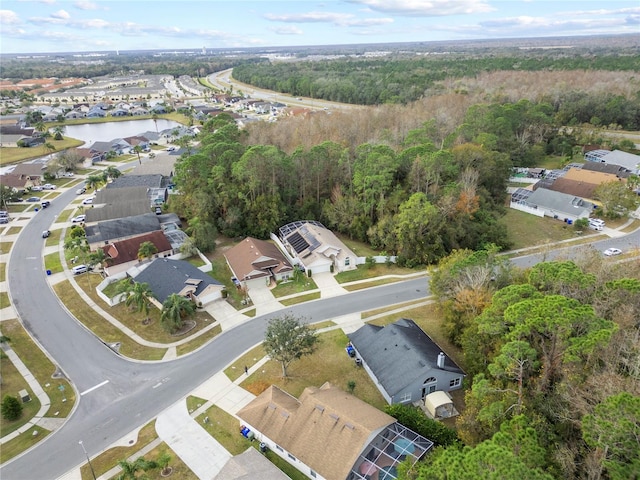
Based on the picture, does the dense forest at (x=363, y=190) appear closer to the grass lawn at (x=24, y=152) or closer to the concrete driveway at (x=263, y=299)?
the concrete driveway at (x=263, y=299)

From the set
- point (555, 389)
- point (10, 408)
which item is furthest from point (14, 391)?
point (555, 389)

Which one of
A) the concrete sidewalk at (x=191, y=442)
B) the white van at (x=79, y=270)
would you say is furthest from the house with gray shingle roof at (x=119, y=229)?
the concrete sidewalk at (x=191, y=442)

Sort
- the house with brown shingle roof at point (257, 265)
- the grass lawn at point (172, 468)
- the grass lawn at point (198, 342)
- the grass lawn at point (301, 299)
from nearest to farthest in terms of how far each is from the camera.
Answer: the grass lawn at point (172, 468)
the grass lawn at point (198, 342)
the grass lawn at point (301, 299)
the house with brown shingle roof at point (257, 265)

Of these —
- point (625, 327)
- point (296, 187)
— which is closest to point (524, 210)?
point (296, 187)

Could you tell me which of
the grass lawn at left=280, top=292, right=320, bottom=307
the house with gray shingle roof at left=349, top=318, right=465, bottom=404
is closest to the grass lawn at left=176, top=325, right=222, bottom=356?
the grass lawn at left=280, top=292, right=320, bottom=307

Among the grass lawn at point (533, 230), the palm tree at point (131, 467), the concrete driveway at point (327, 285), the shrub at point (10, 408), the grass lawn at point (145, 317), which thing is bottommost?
the grass lawn at point (533, 230)

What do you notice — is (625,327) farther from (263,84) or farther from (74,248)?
(263,84)

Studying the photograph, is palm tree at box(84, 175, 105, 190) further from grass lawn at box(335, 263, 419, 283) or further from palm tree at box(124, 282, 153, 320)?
grass lawn at box(335, 263, 419, 283)

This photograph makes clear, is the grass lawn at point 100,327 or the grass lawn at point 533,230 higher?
the grass lawn at point 100,327
